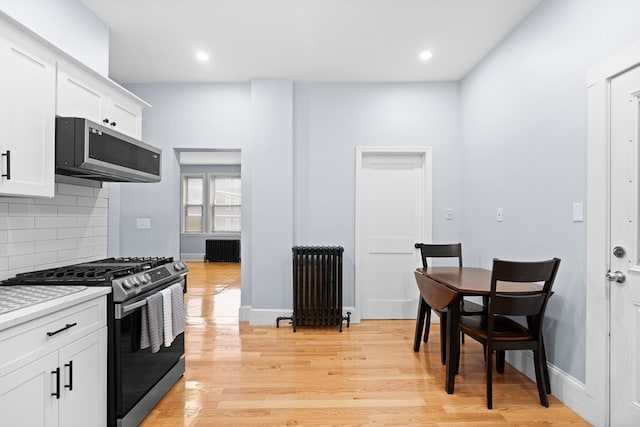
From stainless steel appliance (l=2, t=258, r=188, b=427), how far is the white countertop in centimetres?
9

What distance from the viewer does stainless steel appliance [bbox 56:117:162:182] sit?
6.11 ft

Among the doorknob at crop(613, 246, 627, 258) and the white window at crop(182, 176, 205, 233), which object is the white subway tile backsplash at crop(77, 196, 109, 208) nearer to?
the doorknob at crop(613, 246, 627, 258)

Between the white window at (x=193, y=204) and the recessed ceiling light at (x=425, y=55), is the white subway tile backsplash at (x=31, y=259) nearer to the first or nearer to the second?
the recessed ceiling light at (x=425, y=55)

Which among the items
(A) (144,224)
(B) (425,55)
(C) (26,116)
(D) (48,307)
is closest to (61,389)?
(D) (48,307)

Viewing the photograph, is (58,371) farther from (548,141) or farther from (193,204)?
(193,204)

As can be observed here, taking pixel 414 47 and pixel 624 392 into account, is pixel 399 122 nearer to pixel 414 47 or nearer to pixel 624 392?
pixel 414 47

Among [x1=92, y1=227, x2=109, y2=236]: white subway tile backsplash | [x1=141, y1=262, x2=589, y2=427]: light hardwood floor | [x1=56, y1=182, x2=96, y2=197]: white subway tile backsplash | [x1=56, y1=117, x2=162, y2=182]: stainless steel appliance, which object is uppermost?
[x1=56, y1=117, x2=162, y2=182]: stainless steel appliance

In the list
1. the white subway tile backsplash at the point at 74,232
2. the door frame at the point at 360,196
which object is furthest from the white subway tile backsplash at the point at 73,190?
the door frame at the point at 360,196

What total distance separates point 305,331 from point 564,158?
2.73 m

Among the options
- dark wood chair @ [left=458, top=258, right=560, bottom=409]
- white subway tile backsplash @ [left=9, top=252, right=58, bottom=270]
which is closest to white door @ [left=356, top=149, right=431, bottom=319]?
dark wood chair @ [left=458, top=258, right=560, bottom=409]

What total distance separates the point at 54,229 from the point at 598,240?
333 cm

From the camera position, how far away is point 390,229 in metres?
4.07

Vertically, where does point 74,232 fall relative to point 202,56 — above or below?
below

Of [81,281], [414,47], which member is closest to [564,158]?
[414,47]
